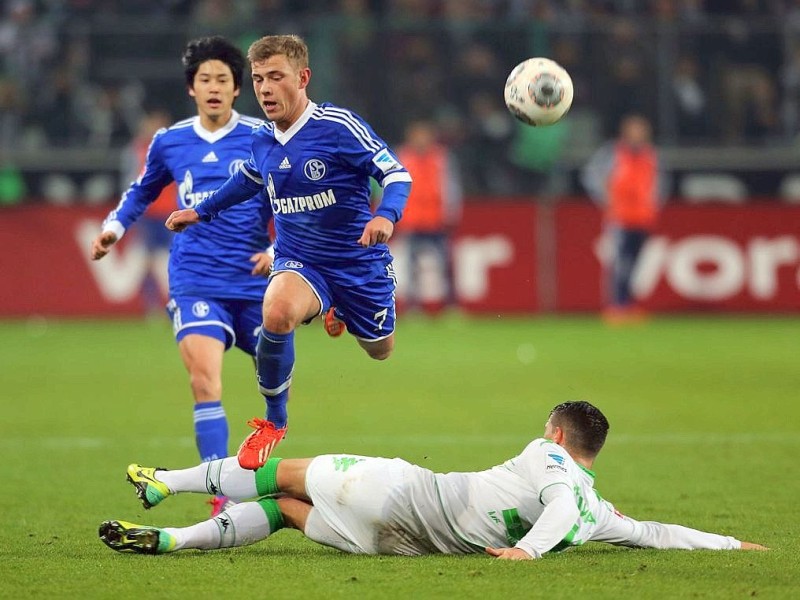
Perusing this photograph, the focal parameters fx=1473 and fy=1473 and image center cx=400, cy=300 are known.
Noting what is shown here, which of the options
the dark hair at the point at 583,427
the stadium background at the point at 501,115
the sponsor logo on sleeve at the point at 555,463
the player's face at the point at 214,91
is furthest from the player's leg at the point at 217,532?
the stadium background at the point at 501,115

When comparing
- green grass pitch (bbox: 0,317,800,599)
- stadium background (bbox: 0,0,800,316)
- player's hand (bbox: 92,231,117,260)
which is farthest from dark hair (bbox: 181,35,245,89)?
stadium background (bbox: 0,0,800,316)

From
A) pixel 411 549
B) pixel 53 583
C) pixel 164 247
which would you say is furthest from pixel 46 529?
pixel 164 247

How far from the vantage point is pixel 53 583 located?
5613 millimetres

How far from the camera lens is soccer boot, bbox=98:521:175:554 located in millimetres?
5992

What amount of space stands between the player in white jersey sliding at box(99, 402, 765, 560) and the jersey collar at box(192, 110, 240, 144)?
8.07 feet

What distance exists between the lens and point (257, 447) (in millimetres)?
6344

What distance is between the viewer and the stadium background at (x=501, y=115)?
65.0 feet

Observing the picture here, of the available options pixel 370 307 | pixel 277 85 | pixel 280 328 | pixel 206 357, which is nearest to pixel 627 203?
pixel 370 307

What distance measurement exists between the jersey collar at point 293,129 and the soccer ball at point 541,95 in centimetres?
111

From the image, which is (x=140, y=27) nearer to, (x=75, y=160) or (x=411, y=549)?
(x=75, y=160)

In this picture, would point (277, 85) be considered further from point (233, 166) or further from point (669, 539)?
point (669, 539)

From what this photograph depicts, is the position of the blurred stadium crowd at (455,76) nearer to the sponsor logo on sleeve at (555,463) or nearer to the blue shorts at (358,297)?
the blue shorts at (358,297)

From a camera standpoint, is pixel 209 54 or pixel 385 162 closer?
pixel 385 162

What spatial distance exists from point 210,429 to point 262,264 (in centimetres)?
97
